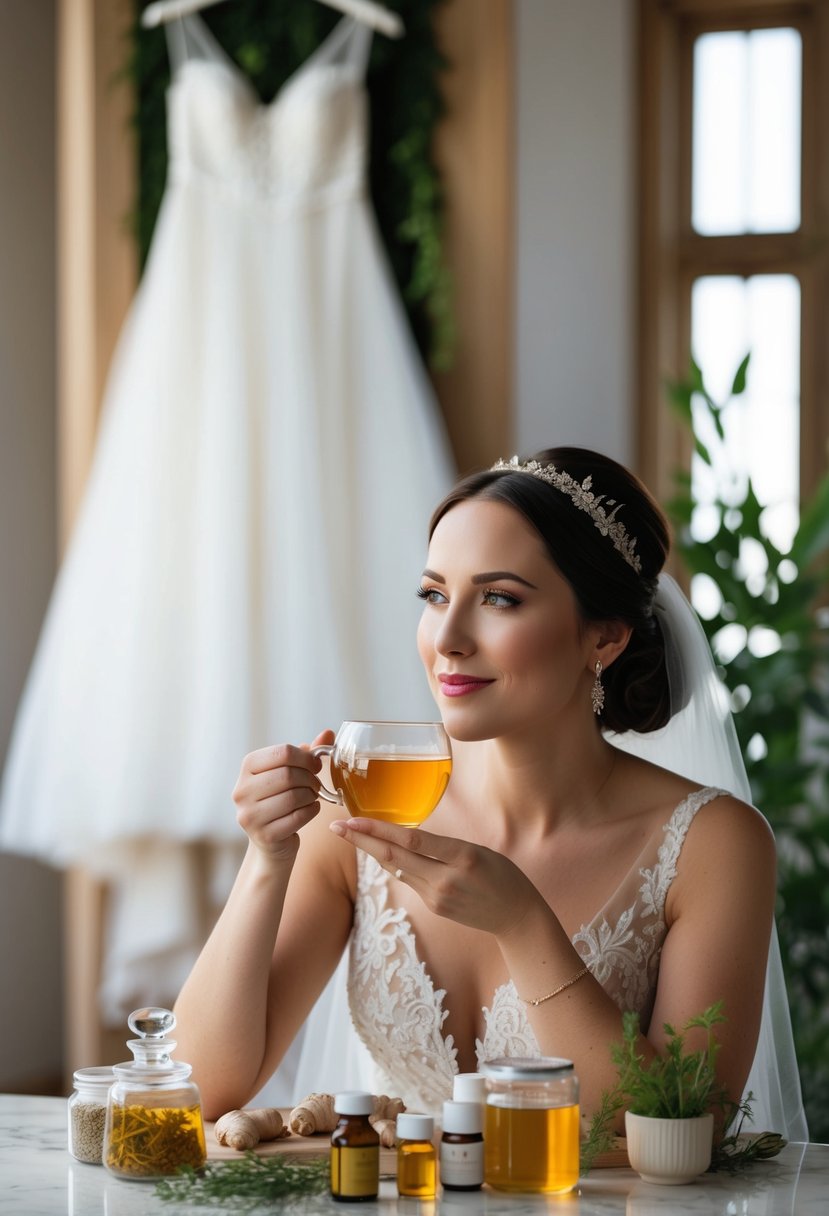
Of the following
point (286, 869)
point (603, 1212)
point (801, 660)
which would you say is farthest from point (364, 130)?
point (603, 1212)

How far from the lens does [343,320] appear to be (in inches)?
Result: 140

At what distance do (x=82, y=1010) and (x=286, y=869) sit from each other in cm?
201

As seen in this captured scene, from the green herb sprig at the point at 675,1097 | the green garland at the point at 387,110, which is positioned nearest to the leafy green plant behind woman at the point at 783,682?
the green garland at the point at 387,110

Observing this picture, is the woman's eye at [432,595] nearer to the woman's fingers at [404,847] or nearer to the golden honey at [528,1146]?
the woman's fingers at [404,847]

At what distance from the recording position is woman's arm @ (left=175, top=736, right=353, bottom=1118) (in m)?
1.62

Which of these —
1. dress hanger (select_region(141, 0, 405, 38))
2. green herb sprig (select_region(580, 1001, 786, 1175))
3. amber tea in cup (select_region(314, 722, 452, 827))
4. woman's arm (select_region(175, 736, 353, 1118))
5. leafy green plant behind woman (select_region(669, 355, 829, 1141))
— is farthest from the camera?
dress hanger (select_region(141, 0, 405, 38))

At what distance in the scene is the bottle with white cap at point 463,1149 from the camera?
1332 millimetres

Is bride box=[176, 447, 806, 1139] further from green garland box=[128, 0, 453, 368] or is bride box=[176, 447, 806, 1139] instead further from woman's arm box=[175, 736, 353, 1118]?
green garland box=[128, 0, 453, 368]

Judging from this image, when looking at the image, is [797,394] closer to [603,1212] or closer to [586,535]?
[586,535]

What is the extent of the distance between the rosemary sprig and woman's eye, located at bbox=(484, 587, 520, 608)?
683mm

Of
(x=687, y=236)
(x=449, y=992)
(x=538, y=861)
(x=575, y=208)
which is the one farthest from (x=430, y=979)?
(x=687, y=236)

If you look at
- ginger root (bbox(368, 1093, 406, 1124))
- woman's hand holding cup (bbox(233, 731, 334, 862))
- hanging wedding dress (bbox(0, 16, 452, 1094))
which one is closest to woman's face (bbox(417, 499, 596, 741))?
woman's hand holding cup (bbox(233, 731, 334, 862))

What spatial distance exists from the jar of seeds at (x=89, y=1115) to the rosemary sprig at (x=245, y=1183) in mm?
104

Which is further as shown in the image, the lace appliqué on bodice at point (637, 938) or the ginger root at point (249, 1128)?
the lace appliqué on bodice at point (637, 938)
